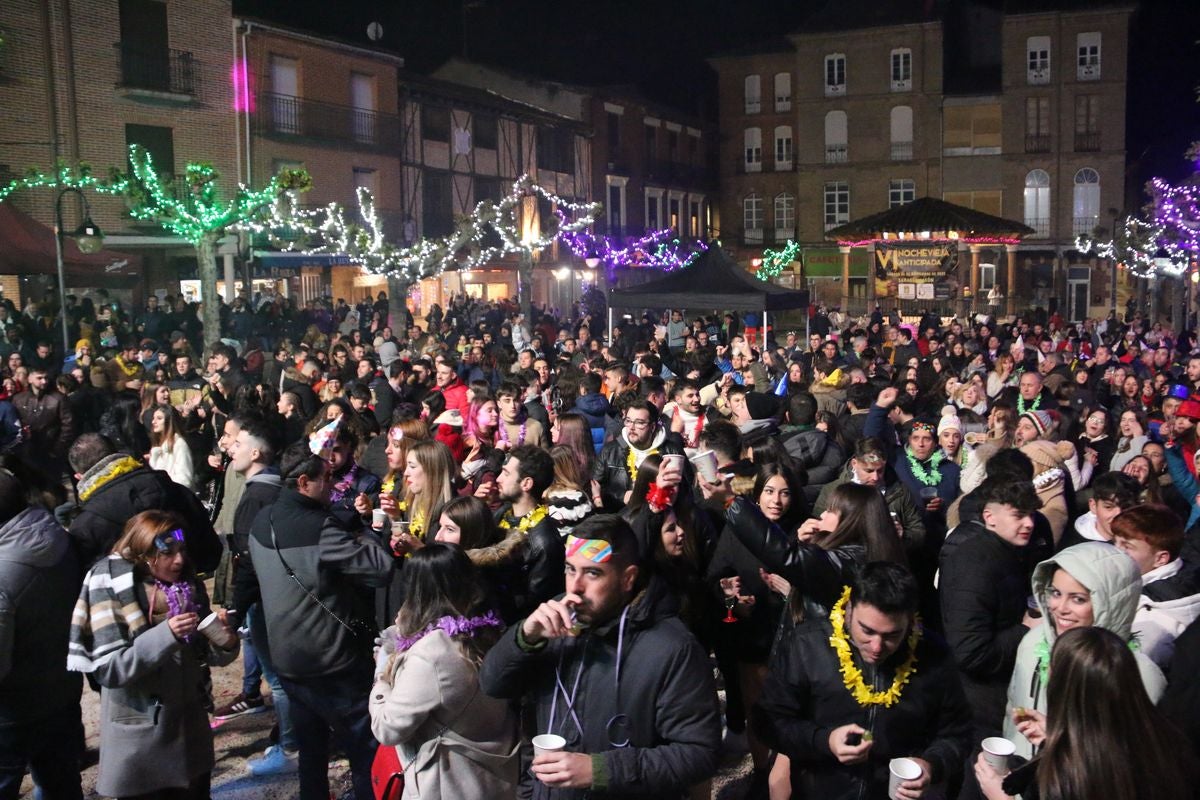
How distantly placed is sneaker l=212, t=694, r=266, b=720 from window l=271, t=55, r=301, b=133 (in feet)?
70.1

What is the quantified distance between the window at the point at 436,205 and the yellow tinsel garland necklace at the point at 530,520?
26.4m

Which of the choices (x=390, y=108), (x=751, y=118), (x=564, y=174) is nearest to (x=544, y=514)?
(x=390, y=108)

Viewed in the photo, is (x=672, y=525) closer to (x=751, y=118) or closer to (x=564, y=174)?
(x=564, y=174)

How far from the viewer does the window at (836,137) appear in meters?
42.2

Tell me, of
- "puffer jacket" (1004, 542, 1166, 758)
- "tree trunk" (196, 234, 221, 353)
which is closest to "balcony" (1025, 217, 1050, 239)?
"tree trunk" (196, 234, 221, 353)

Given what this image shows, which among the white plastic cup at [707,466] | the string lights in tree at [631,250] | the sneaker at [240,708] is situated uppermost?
the string lights in tree at [631,250]

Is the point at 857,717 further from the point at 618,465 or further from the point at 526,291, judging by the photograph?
the point at 526,291

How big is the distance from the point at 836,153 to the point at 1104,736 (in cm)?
4230

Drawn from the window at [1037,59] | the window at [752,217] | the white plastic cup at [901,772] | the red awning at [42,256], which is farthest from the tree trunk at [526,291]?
the window at [1037,59]

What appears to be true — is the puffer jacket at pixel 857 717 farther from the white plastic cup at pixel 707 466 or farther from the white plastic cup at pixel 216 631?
the white plastic cup at pixel 216 631

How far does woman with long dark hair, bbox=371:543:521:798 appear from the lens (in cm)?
321

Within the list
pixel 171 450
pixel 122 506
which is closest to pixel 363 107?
pixel 171 450

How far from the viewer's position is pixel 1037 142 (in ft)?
130

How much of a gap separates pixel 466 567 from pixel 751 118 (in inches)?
1744
